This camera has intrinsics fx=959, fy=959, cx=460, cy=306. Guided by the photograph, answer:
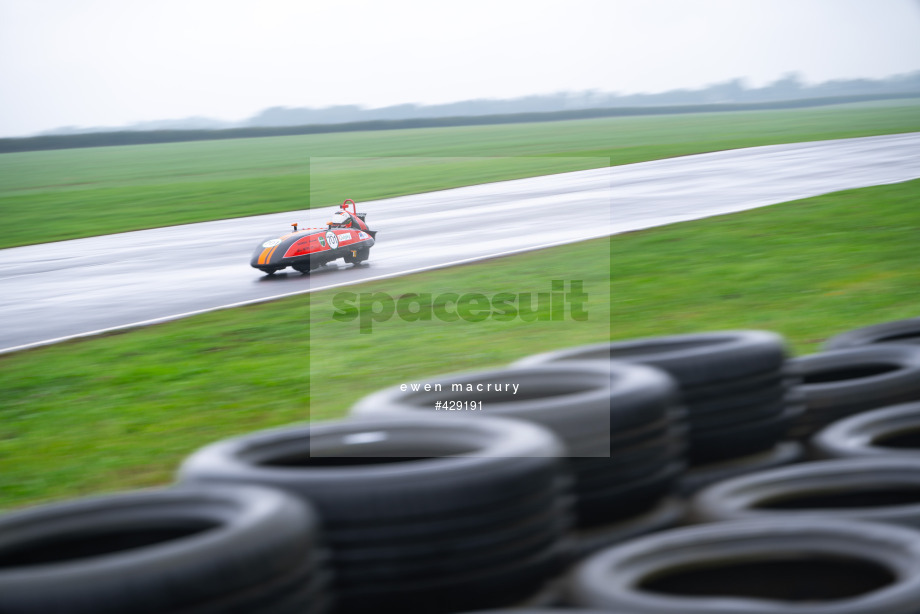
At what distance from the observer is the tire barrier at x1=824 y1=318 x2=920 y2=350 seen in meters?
5.71

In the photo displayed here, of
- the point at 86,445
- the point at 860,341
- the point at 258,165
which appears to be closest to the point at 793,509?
the point at 860,341

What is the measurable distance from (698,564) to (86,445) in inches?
193

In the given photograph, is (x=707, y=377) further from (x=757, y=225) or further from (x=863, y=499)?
(x=757, y=225)

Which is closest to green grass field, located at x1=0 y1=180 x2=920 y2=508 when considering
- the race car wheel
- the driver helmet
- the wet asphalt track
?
the wet asphalt track

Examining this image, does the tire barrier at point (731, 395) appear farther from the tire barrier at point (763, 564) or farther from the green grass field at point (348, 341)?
the green grass field at point (348, 341)

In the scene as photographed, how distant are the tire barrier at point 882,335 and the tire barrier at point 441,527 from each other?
130 inches

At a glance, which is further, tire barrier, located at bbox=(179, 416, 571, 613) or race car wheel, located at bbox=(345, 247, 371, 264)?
race car wheel, located at bbox=(345, 247, 371, 264)

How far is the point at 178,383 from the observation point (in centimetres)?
793

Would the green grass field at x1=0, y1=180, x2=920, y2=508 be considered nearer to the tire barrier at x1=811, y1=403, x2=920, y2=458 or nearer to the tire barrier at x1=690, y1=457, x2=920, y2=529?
the tire barrier at x1=690, y1=457, x2=920, y2=529

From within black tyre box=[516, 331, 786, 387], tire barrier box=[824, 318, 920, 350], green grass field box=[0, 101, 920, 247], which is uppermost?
green grass field box=[0, 101, 920, 247]

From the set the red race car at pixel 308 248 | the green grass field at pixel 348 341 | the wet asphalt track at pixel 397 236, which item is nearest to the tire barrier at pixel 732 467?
the green grass field at pixel 348 341

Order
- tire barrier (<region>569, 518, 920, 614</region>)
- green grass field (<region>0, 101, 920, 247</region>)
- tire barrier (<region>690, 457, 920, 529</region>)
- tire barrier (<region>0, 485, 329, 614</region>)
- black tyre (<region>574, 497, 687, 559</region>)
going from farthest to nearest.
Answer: green grass field (<region>0, 101, 920, 247</region>) < black tyre (<region>574, 497, 687, 559</region>) < tire barrier (<region>690, 457, 920, 529</region>) < tire barrier (<region>569, 518, 920, 614</region>) < tire barrier (<region>0, 485, 329, 614</region>)

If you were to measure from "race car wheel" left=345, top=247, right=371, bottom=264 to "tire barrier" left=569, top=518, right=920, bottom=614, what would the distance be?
11.1 m

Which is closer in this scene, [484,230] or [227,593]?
[227,593]
